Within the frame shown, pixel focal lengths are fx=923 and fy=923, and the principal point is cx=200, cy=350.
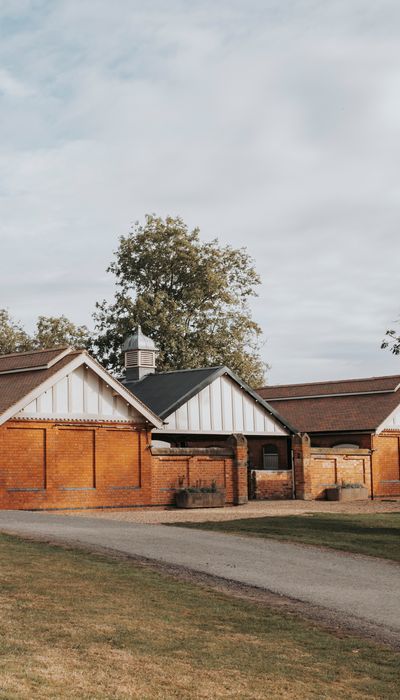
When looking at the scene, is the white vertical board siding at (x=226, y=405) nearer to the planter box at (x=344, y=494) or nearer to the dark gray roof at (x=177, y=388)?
the dark gray roof at (x=177, y=388)

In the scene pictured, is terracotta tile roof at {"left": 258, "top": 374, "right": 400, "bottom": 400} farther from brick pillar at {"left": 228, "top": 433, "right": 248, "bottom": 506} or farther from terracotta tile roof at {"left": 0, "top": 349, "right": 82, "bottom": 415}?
terracotta tile roof at {"left": 0, "top": 349, "right": 82, "bottom": 415}

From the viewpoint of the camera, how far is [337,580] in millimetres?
14172

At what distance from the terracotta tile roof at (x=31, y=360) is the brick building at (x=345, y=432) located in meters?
11.7

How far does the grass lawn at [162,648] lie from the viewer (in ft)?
25.3

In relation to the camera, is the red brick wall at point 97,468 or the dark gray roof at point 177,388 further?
the dark gray roof at point 177,388

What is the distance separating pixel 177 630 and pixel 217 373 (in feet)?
89.1

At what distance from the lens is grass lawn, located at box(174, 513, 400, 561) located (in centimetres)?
1906

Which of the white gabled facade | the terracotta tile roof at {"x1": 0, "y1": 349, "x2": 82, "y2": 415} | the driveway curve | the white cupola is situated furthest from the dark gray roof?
the driveway curve

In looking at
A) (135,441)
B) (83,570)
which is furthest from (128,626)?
(135,441)

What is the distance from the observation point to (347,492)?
39125 millimetres

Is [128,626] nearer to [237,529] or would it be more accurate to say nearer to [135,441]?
[237,529]

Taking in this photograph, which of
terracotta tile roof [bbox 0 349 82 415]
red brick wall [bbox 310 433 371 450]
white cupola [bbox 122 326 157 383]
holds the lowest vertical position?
red brick wall [bbox 310 433 371 450]

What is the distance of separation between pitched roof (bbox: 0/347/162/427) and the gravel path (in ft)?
12.5

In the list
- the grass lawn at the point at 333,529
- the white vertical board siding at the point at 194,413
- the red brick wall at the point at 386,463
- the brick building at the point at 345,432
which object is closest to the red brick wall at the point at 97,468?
the white vertical board siding at the point at 194,413
